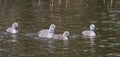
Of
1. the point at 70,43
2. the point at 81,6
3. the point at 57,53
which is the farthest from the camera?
the point at 81,6

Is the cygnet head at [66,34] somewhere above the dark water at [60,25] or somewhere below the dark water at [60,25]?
above

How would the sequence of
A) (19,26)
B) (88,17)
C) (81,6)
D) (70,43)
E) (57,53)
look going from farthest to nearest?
(81,6) → (88,17) → (19,26) → (70,43) → (57,53)

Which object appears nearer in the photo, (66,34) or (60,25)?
(66,34)

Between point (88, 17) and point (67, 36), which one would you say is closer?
point (67, 36)

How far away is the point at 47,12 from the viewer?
2462 cm

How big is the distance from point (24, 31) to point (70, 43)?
7.84 feet

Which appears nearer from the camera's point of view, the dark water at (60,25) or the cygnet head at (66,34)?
the dark water at (60,25)

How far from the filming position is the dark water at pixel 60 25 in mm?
Answer: 16500

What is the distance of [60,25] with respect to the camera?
69.7 feet

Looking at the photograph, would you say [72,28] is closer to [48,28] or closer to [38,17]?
[48,28]

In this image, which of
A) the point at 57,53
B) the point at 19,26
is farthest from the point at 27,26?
the point at 57,53

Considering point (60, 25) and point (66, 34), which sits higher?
point (66, 34)

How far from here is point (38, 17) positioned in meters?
23.0

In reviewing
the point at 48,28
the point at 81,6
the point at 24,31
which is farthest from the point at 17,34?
the point at 81,6
